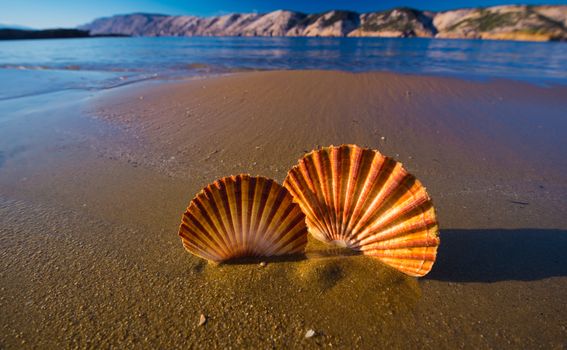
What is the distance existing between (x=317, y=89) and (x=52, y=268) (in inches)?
284

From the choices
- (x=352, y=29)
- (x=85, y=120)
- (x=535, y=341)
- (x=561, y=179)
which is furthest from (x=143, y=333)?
(x=352, y=29)

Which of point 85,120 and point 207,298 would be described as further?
point 85,120

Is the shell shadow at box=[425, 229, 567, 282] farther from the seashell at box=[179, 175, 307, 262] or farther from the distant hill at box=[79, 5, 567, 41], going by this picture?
the distant hill at box=[79, 5, 567, 41]

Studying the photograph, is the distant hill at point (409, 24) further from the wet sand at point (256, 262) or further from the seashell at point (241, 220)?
the seashell at point (241, 220)

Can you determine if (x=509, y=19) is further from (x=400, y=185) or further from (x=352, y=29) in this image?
(x=400, y=185)

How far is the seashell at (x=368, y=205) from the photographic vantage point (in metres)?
Answer: 1.88

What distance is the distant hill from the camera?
86.8 m

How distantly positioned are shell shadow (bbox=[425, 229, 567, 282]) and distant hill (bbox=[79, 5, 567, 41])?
98159 millimetres

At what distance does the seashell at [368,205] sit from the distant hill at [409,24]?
3911 inches

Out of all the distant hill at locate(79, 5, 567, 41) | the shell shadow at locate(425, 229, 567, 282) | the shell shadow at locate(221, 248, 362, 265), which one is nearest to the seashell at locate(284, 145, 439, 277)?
the shell shadow at locate(221, 248, 362, 265)

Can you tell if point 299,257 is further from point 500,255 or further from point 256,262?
point 500,255

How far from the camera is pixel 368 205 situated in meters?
2.06

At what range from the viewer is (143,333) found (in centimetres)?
172

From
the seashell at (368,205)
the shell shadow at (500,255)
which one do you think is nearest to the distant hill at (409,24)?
the shell shadow at (500,255)
